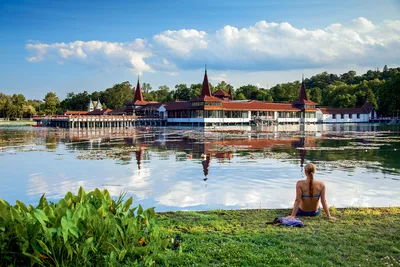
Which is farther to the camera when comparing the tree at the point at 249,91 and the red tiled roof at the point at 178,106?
the tree at the point at 249,91

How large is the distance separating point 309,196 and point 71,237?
14.1 feet

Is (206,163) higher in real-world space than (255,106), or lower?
lower

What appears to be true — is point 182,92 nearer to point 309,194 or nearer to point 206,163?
point 206,163

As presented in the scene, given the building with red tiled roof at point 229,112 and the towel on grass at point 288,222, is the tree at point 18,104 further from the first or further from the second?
the towel on grass at point 288,222

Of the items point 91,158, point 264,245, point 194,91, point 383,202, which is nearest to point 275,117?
point 194,91

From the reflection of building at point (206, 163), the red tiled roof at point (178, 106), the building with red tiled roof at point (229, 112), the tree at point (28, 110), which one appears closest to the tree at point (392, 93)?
the building with red tiled roof at point (229, 112)

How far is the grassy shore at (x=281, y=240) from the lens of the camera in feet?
15.4

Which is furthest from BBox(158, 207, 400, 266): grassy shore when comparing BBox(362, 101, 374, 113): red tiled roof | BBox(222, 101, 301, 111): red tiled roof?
BBox(362, 101, 374, 113): red tiled roof

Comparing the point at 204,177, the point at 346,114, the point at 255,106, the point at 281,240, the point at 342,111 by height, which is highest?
the point at 255,106

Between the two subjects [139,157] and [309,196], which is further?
[139,157]

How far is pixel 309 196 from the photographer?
270 inches

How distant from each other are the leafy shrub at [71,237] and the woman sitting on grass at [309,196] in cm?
303

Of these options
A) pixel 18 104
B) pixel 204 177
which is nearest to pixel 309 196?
pixel 204 177

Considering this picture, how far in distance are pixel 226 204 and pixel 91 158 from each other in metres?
11.4
